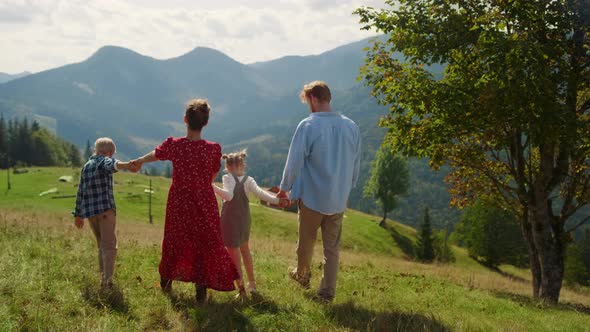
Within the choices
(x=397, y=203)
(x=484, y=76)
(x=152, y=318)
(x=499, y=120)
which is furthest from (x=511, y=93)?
(x=397, y=203)

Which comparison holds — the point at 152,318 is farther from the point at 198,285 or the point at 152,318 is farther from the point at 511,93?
the point at 511,93

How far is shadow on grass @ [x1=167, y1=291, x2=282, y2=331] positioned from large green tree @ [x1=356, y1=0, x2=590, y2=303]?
7771 millimetres

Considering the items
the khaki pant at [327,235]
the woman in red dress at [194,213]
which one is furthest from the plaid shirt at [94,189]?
the khaki pant at [327,235]

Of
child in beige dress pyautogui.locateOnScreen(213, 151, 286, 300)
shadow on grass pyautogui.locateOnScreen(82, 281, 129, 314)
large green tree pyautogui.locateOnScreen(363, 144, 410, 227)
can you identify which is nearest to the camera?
shadow on grass pyautogui.locateOnScreen(82, 281, 129, 314)

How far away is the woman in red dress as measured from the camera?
6.71 meters

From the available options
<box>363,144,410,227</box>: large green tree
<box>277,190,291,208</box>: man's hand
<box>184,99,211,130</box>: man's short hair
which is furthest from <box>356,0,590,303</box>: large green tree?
<box>363,144,410,227</box>: large green tree

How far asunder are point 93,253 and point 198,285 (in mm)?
3568

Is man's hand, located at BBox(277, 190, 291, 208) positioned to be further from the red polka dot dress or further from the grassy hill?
the grassy hill

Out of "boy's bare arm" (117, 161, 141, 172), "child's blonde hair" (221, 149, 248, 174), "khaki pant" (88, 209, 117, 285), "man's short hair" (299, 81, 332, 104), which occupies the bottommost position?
"khaki pant" (88, 209, 117, 285)

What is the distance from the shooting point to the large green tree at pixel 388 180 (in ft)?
249

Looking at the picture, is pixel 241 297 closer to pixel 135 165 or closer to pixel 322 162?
pixel 322 162

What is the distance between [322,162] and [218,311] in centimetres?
262

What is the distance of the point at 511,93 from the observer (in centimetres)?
1085

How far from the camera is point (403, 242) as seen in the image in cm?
7531
